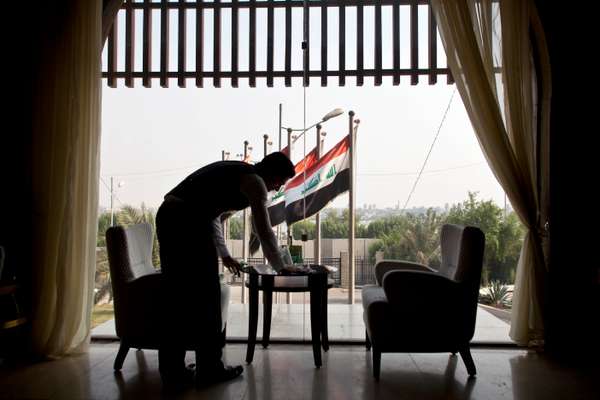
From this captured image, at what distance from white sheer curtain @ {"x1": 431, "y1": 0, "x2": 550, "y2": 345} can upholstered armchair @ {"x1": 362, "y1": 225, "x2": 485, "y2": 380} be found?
698 mm

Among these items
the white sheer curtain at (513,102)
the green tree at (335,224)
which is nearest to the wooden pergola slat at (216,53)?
the white sheer curtain at (513,102)

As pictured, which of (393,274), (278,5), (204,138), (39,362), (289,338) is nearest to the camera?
(393,274)

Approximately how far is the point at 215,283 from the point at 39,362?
1.36 metres

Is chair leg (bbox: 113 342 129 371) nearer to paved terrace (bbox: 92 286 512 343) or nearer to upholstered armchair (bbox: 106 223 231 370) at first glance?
upholstered armchair (bbox: 106 223 231 370)

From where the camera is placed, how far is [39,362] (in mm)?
2766

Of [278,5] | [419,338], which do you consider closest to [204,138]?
[278,5]

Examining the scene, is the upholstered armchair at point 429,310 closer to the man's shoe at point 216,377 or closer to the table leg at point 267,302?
the table leg at point 267,302

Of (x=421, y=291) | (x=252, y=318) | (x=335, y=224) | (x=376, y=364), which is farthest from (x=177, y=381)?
(x=335, y=224)

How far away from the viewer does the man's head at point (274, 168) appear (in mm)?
2361

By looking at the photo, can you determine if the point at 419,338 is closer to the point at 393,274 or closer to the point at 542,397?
the point at 393,274

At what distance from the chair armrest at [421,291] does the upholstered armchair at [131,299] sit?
3.00 feet

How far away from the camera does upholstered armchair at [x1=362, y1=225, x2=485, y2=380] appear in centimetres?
243

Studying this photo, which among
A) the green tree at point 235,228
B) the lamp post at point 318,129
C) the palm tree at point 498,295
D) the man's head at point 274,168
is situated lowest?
the palm tree at point 498,295

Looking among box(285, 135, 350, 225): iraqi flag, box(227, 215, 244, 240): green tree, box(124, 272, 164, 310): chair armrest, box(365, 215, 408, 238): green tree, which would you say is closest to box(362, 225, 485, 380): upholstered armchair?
box(124, 272, 164, 310): chair armrest
